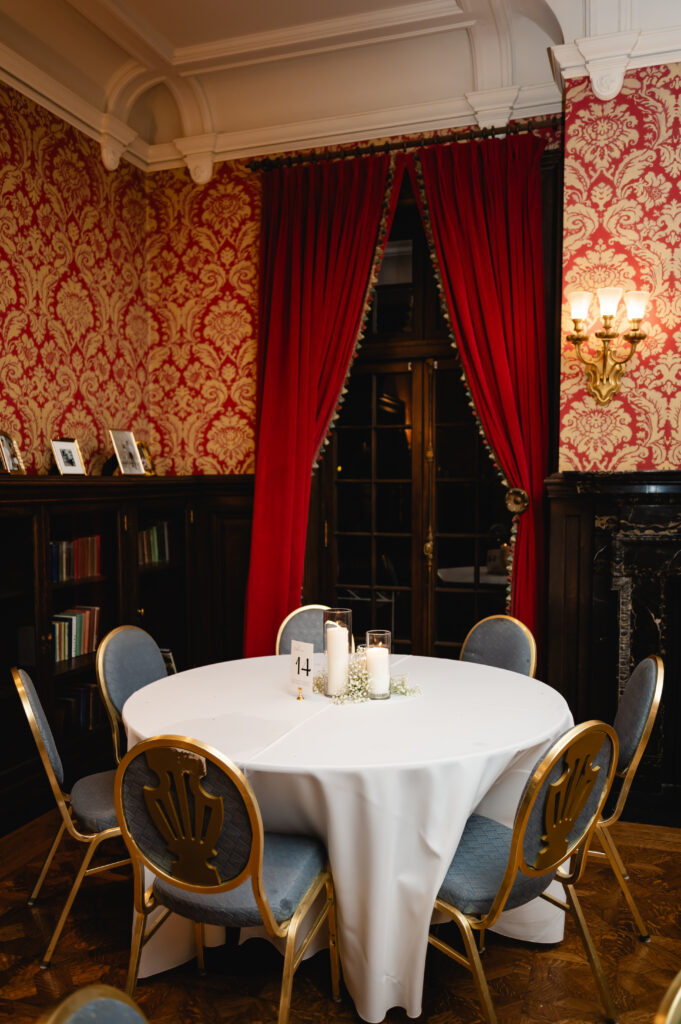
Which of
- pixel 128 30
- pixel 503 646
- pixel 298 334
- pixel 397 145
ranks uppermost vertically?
pixel 128 30

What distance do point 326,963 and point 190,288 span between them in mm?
3689

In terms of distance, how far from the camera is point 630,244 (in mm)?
3551

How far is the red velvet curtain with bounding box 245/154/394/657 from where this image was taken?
4293mm

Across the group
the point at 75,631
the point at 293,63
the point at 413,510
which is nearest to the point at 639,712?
Answer: the point at 413,510

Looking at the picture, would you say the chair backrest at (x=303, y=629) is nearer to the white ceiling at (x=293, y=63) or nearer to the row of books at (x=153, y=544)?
the row of books at (x=153, y=544)

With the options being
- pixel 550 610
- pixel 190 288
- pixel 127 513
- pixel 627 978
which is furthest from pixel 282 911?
pixel 190 288

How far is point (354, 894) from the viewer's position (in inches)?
80.4

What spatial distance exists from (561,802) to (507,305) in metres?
2.75

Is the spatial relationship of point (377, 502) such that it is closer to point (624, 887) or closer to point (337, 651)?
point (337, 651)

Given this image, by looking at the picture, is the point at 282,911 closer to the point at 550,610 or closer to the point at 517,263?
the point at 550,610

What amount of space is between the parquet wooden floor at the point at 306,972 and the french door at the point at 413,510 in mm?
1867

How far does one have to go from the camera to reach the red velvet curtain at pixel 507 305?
3975 millimetres

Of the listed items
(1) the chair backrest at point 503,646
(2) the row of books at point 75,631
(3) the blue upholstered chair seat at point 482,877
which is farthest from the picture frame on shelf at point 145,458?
(3) the blue upholstered chair seat at point 482,877

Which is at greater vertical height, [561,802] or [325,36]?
[325,36]
